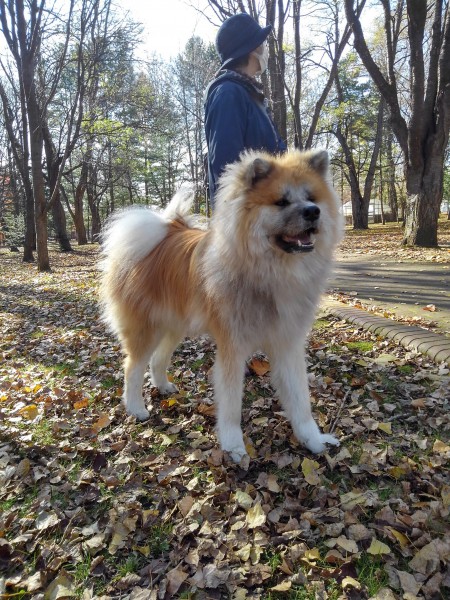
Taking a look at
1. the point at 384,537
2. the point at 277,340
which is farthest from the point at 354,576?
the point at 277,340

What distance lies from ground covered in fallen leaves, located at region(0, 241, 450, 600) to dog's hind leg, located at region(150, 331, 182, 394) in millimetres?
106

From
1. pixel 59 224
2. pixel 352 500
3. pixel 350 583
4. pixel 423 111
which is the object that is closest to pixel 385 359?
pixel 352 500

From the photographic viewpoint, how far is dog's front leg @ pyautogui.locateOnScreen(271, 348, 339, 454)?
256 centimetres

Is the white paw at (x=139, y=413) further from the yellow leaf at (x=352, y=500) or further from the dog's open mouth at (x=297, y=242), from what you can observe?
the dog's open mouth at (x=297, y=242)

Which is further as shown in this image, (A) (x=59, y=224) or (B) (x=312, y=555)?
(A) (x=59, y=224)

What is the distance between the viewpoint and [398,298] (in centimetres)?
550

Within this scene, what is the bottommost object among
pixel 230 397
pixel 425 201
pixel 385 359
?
pixel 385 359

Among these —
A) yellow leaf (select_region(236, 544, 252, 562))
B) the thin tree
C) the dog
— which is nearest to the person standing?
the dog

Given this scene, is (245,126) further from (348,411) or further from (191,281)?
(348,411)

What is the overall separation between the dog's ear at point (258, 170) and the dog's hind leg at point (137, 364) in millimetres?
1368

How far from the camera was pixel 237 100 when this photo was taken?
2.92 metres

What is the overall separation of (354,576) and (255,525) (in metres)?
0.48

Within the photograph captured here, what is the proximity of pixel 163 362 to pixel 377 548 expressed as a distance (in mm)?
2075

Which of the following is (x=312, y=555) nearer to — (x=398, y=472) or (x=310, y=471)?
(x=310, y=471)
